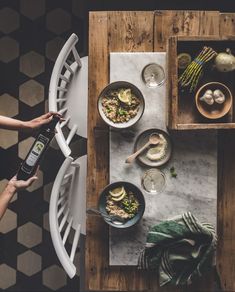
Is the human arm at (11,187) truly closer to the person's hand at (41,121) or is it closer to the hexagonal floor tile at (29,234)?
the person's hand at (41,121)

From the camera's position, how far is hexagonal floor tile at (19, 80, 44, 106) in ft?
10.7

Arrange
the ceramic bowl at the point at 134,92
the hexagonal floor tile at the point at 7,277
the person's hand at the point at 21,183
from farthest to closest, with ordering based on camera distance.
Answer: the hexagonal floor tile at the point at 7,277
the person's hand at the point at 21,183
the ceramic bowl at the point at 134,92

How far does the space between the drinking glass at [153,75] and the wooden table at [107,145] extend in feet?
0.31

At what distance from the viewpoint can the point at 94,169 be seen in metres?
2.39

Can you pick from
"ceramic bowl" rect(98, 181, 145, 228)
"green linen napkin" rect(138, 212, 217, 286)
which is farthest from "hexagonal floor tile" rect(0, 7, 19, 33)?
"green linen napkin" rect(138, 212, 217, 286)

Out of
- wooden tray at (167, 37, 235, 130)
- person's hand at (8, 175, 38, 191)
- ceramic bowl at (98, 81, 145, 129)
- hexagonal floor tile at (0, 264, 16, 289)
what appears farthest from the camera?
hexagonal floor tile at (0, 264, 16, 289)

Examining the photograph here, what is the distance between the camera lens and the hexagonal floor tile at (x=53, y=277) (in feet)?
10.7

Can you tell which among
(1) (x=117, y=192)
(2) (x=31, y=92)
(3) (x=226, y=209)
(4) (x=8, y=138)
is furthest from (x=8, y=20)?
(3) (x=226, y=209)

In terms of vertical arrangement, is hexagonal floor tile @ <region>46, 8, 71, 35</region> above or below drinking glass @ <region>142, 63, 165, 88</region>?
above

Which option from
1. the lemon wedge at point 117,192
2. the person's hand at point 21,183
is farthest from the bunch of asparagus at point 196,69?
the person's hand at point 21,183

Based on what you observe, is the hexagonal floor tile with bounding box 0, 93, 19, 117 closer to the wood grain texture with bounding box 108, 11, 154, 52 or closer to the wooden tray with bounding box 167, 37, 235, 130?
the wood grain texture with bounding box 108, 11, 154, 52

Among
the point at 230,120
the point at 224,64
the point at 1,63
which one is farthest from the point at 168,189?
the point at 1,63

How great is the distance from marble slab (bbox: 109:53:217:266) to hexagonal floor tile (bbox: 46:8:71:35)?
3.44 feet

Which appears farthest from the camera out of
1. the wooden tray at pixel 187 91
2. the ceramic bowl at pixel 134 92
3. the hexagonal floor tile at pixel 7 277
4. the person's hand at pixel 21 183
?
the hexagonal floor tile at pixel 7 277
